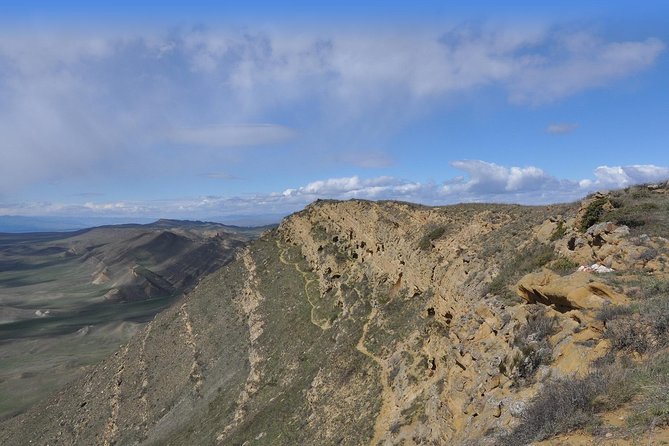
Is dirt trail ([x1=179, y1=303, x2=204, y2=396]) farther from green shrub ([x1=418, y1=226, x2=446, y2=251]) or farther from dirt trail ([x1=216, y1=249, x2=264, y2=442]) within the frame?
green shrub ([x1=418, y1=226, x2=446, y2=251])

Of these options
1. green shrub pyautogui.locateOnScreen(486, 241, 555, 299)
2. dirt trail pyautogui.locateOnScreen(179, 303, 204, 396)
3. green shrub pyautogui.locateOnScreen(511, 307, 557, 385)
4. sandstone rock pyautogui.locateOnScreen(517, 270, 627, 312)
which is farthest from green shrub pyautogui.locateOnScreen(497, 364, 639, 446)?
dirt trail pyautogui.locateOnScreen(179, 303, 204, 396)

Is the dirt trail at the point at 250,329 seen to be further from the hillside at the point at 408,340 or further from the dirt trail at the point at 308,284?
the dirt trail at the point at 308,284

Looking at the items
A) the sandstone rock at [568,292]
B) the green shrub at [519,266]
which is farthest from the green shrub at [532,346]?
the green shrub at [519,266]

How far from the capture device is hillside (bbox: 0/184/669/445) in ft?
36.8

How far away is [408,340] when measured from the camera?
98.8ft

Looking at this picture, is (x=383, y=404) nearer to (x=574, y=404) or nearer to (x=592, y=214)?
(x=592, y=214)

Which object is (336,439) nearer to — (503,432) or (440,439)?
(440,439)

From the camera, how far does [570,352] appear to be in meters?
12.0

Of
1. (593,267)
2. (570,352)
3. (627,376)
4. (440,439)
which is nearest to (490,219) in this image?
(593,267)

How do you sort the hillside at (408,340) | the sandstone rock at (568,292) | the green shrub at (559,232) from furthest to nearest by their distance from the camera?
1. the green shrub at (559,232)
2. the sandstone rock at (568,292)
3. the hillside at (408,340)

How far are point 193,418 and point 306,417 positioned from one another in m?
17.7

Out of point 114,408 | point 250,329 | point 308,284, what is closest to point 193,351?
point 250,329

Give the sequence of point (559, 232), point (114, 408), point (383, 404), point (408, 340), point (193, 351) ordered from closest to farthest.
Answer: point (559, 232), point (383, 404), point (408, 340), point (114, 408), point (193, 351)

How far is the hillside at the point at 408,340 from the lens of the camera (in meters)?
11.2
